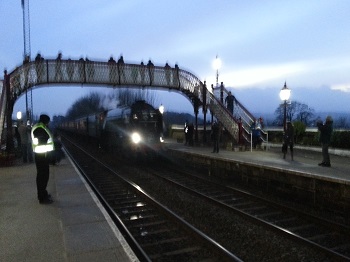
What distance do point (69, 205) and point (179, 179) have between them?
642 cm

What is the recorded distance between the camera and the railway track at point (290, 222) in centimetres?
621

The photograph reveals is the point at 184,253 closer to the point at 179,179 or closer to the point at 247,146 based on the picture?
the point at 179,179

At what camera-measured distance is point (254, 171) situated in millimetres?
12039

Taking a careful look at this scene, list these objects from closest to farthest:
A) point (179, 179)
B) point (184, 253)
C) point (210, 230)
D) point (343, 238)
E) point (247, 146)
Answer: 1. point (184, 253)
2. point (343, 238)
3. point (210, 230)
4. point (179, 179)
5. point (247, 146)

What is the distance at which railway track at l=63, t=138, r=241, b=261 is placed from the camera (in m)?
5.75

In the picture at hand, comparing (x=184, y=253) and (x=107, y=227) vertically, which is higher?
(x=107, y=227)

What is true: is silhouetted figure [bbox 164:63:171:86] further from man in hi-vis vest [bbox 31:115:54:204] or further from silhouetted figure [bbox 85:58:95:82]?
man in hi-vis vest [bbox 31:115:54:204]

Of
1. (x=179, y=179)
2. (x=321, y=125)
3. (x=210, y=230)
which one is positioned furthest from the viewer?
(x=179, y=179)

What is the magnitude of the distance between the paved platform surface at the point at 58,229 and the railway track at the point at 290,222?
327 cm

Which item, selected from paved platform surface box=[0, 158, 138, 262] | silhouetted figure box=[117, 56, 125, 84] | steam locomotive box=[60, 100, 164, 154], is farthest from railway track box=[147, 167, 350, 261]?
silhouetted figure box=[117, 56, 125, 84]

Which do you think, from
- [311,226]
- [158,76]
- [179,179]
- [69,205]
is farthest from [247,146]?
[69,205]

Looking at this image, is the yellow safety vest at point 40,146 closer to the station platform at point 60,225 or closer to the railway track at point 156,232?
the station platform at point 60,225

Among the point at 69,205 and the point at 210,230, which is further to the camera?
the point at 69,205

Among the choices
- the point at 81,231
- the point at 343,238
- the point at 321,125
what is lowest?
the point at 343,238
